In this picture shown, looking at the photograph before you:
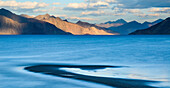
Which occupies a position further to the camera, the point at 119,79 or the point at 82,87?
the point at 119,79

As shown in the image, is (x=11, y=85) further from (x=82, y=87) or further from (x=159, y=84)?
(x=159, y=84)

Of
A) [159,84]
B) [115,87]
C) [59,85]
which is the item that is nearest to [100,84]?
[115,87]

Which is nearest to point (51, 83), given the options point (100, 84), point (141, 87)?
point (100, 84)

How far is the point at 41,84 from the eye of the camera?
19797mm

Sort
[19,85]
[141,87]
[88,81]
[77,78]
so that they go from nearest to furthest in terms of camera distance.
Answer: [141,87] → [19,85] → [88,81] → [77,78]

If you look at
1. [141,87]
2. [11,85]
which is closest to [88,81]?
[141,87]

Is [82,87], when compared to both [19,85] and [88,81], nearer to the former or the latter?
[88,81]

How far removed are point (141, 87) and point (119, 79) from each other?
3.42 m

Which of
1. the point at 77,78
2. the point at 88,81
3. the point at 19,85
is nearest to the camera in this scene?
the point at 19,85

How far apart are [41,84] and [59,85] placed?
147cm

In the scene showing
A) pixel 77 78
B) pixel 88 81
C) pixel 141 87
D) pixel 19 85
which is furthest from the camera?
pixel 77 78

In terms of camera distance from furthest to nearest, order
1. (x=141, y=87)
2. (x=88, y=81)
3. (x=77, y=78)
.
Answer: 1. (x=77, y=78)
2. (x=88, y=81)
3. (x=141, y=87)

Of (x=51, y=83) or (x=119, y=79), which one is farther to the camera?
(x=119, y=79)

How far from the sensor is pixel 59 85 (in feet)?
63.8
